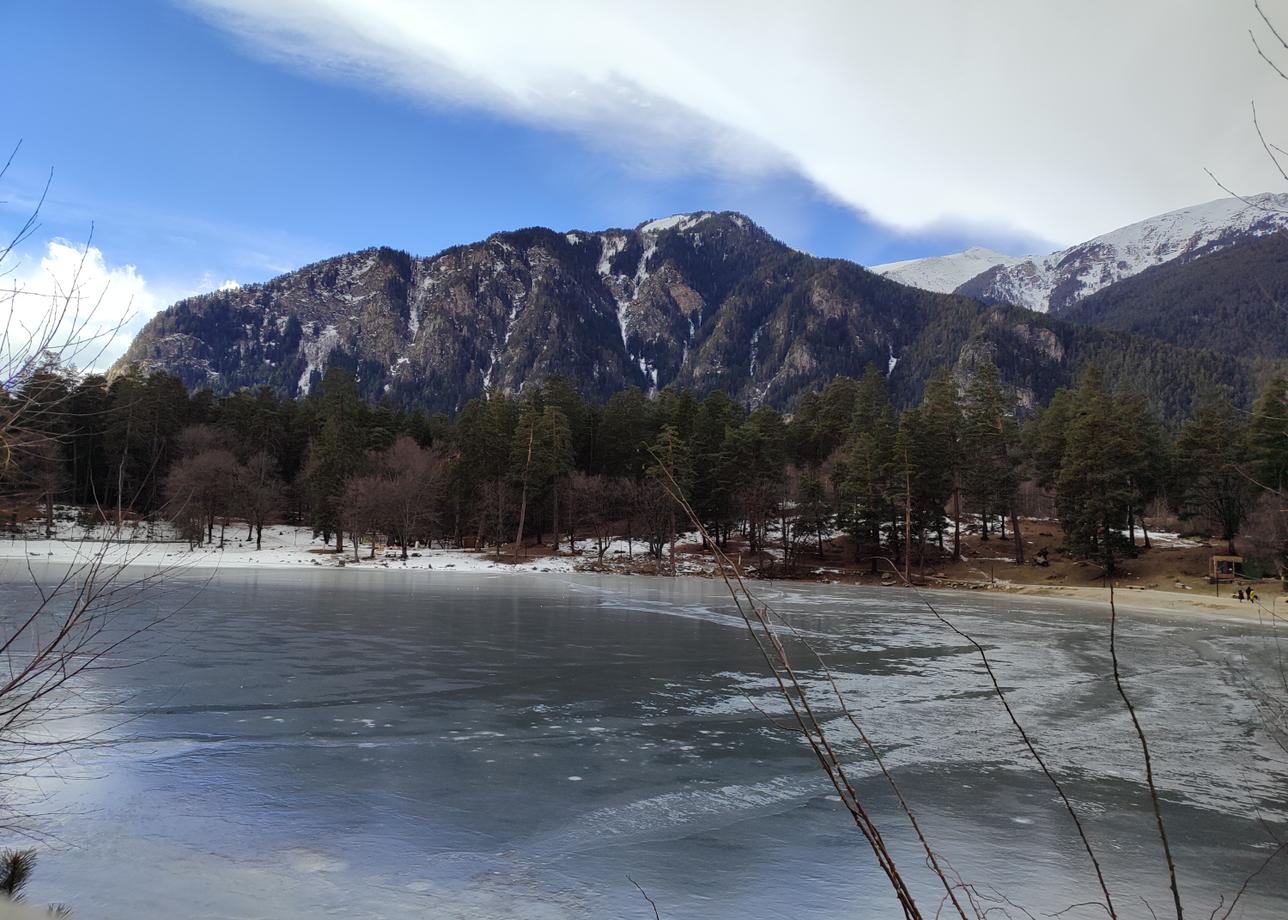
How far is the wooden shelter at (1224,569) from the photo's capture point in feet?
132

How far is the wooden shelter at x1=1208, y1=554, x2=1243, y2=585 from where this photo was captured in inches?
1586

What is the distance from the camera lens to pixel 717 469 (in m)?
59.9

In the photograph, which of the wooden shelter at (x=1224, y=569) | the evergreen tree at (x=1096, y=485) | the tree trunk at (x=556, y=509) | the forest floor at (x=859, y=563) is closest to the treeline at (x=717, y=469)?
the evergreen tree at (x=1096, y=485)

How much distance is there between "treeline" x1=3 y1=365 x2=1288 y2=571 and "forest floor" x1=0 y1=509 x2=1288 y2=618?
4.38 ft

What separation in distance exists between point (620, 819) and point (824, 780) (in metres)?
2.81

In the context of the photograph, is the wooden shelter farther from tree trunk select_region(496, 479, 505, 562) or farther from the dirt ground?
tree trunk select_region(496, 479, 505, 562)

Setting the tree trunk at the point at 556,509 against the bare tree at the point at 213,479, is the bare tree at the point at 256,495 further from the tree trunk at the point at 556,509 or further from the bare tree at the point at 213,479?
the tree trunk at the point at 556,509

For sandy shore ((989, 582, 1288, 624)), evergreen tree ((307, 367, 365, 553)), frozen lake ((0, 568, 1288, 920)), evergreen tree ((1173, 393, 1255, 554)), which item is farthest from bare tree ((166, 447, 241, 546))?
evergreen tree ((1173, 393, 1255, 554))

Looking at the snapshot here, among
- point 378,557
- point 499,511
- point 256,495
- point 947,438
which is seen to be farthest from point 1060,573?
point 256,495

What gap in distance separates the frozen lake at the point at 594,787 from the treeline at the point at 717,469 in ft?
90.6

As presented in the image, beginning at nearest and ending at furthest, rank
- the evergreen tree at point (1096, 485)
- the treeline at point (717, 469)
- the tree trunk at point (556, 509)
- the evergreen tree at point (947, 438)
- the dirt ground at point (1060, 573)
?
1. the dirt ground at point (1060, 573)
2. the evergreen tree at point (1096, 485)
3. the treeline at point (717, 469)
4. the evergreen tree at point (947, 438)
5. the tree trunk at point (556, 509)

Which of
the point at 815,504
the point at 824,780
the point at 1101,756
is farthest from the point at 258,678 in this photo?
the point at 815,504

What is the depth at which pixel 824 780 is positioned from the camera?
28.1ft

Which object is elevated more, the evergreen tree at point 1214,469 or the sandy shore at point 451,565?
the evergreen tree at point 1214,469
